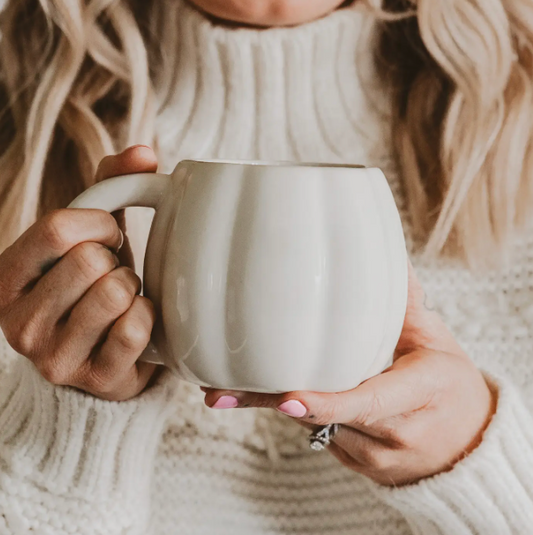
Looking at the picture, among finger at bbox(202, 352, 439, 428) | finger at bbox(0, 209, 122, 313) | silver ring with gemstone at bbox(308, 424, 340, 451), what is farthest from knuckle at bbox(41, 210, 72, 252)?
silver ring with gemstone at bbox(308, 424, 340, 451)

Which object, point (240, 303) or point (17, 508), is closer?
point (240, 303)

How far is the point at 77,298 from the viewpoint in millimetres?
439

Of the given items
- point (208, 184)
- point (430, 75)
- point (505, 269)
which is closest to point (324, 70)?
point (430, 75)

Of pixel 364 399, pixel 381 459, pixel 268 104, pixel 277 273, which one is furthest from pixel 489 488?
pixel 268 104

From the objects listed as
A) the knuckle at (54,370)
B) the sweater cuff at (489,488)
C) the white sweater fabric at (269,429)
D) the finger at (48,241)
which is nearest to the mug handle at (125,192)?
the finger at (48,241)

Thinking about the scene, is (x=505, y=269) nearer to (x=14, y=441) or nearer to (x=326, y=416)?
Answer: (x=326, y=416)

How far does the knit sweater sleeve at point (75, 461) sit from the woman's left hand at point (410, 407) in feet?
0.53

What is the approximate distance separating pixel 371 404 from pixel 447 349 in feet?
0.66

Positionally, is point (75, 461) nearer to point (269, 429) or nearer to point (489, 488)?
point (269, 429)

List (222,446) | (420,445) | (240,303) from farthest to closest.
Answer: (222,446)
(420,445)
(240,303)

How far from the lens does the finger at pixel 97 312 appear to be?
43 centimetres

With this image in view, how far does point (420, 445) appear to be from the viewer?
556 mm

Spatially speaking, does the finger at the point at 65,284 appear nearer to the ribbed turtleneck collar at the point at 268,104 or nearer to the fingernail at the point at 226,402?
the fingernail at the point at 226,402

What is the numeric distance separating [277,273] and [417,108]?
21.7 inches
